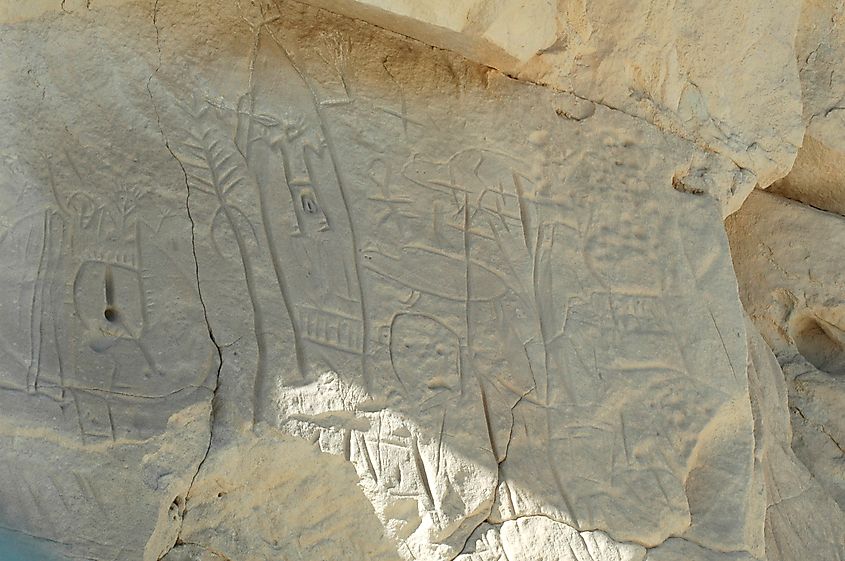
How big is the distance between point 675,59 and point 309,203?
1264 mm

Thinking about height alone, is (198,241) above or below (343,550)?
above

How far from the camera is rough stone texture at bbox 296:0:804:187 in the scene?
9.30 feet

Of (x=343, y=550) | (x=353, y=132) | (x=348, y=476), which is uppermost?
(x=353, y=132)

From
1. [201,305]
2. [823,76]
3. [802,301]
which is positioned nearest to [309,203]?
[201,305]

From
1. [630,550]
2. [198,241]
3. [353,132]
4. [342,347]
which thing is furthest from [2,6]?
[630,550]

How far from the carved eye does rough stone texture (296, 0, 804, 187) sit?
0.52m

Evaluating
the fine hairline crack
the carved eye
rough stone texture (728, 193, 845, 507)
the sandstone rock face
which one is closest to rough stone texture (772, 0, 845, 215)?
rough stone texture (728, 193, 845, 507)

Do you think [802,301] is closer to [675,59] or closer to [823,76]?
[823,76]

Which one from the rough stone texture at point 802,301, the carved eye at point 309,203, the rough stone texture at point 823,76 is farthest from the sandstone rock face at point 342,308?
the rough stone texture at point 823,76

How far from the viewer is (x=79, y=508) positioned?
2459mm

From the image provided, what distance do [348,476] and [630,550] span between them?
0.76 m

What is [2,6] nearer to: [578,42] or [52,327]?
[52,327]

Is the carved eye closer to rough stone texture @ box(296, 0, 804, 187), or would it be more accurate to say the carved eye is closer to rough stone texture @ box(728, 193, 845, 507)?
rough stone texture @ box(296, 0, 804, 187)

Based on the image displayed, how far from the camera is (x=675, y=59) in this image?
316 centimetres
